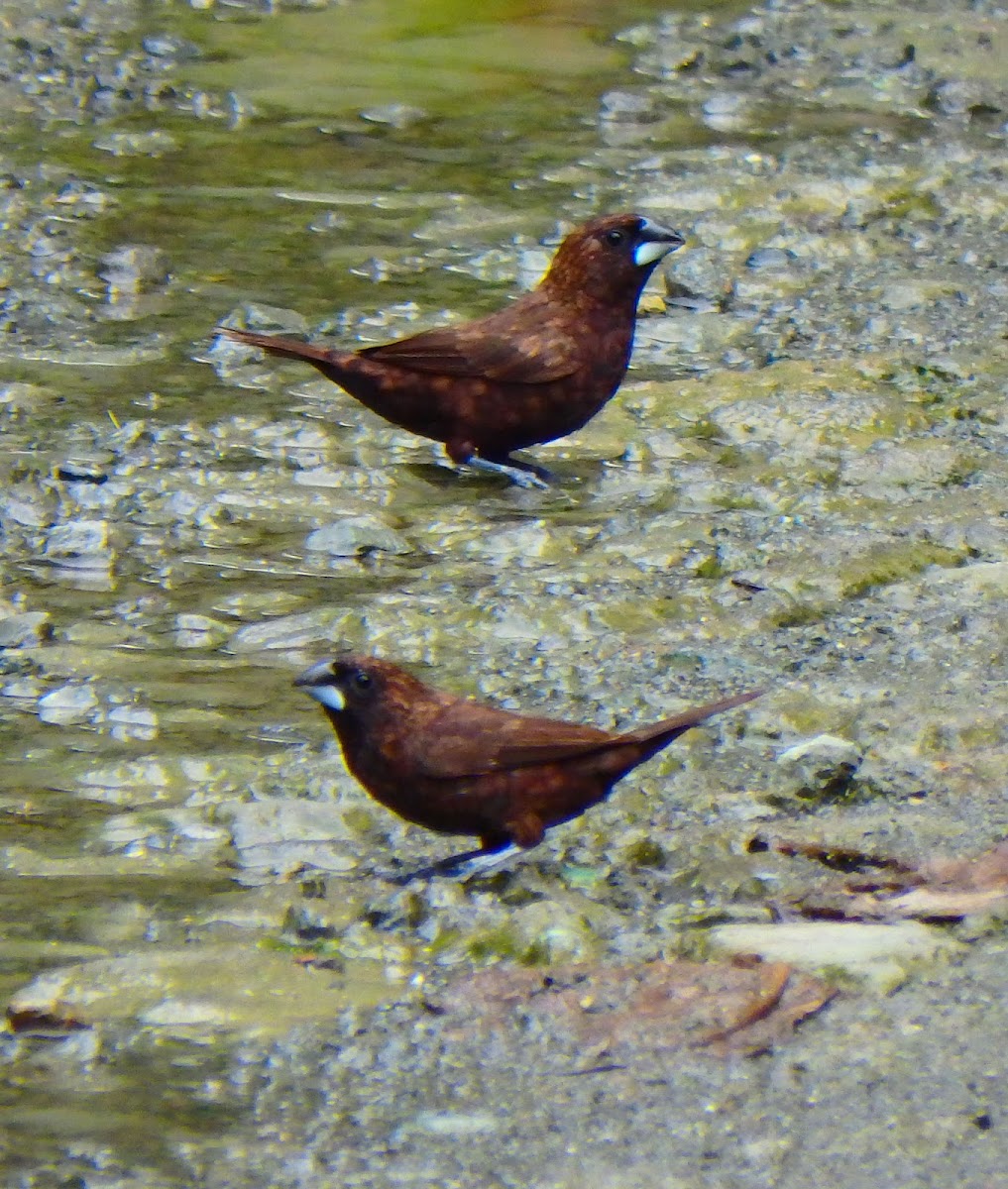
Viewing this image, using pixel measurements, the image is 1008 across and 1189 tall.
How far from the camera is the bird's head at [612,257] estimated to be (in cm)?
586

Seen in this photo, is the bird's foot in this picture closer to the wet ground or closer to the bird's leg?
the wet ground

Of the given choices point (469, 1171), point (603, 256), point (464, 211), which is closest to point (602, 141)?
point (464, 211)

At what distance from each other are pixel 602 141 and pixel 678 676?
4.88 metres

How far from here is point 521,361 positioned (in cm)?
574

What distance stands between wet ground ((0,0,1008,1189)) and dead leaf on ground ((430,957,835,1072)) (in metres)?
0.04

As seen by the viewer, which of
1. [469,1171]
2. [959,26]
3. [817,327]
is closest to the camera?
[469,1171]

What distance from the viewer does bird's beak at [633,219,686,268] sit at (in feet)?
19.3

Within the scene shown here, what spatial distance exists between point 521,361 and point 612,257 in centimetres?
42

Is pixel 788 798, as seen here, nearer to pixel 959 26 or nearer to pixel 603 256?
pixel 603 256

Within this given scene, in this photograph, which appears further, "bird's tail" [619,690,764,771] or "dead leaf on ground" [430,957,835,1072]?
"bird's tail" [619,690,764,771]

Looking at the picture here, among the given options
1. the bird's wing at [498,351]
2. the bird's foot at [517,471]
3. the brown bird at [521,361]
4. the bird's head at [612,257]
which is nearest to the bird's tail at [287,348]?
the brown bird at [521,361]

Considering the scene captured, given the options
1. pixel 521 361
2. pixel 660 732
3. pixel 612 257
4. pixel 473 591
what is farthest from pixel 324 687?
pixel 612 257

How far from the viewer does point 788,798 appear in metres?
A: 3.85

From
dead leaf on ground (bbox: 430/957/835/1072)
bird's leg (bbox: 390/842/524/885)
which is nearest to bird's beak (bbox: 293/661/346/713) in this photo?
bird's leg (bbox: 390/842/524/885)
